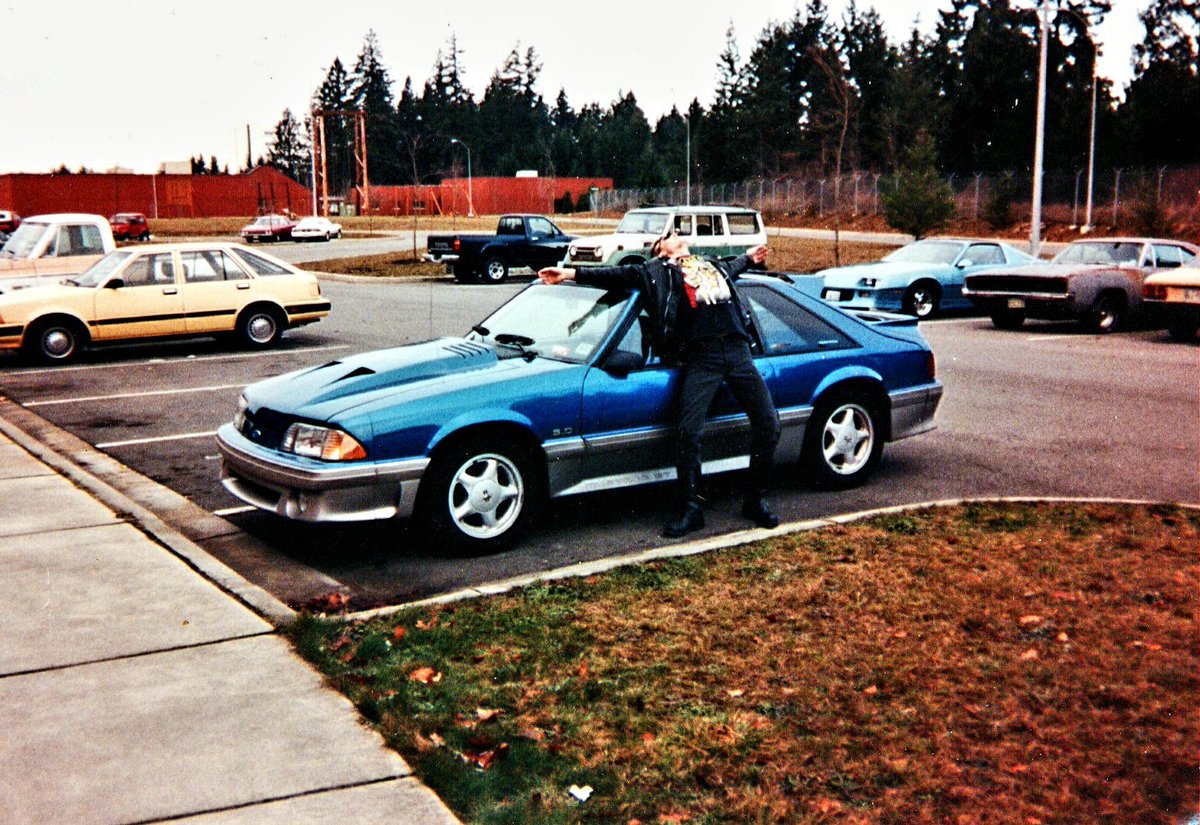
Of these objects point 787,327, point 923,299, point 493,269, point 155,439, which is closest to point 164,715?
point 787,327

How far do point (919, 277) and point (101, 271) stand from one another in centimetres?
1201

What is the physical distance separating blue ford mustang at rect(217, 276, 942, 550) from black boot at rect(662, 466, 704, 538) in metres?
0.23

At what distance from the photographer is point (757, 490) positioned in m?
6.91

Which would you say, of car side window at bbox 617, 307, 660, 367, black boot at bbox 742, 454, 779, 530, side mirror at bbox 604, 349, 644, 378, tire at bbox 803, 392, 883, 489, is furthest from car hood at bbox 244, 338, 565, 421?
tire at bbox 803, 392, 883, 489

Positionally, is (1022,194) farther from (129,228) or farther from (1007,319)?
(129,228)

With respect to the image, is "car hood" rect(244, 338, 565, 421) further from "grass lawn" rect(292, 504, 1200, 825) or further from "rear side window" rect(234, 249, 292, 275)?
"rear side window" rect(234, 249, 292, 275)

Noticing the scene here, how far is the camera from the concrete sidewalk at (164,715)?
3650 mm

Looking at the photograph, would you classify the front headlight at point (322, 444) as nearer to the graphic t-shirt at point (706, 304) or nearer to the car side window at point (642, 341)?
the car side window at point (642, 341)

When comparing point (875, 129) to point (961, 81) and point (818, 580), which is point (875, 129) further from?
point (818, 580)

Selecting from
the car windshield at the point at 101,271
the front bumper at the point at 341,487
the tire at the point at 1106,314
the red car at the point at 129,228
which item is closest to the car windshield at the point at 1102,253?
the tire at the point at 1106,314

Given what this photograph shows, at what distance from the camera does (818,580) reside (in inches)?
225

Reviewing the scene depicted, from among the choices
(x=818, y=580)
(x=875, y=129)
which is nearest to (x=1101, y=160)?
(x=875, y=129)

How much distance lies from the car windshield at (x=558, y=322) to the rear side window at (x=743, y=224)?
60.1ft

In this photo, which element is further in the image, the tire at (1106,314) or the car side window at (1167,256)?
the car side window at (1167,256)
